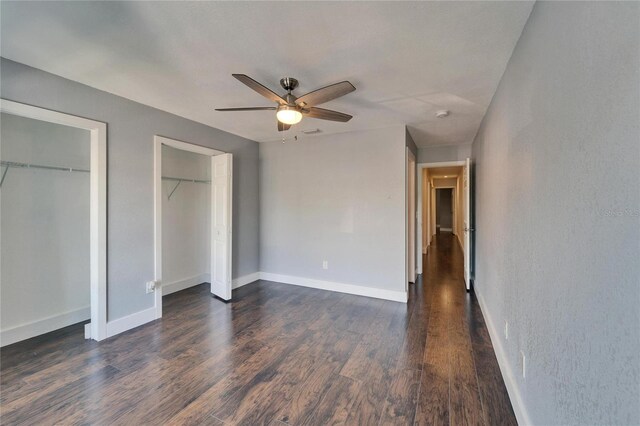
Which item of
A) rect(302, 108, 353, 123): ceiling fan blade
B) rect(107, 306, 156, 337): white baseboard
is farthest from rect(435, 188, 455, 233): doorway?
rect(107, 306, 156, 337): white baseboard

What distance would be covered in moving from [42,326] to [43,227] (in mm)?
1027

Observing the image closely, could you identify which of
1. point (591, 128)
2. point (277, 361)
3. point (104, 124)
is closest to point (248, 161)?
point (104, 124)

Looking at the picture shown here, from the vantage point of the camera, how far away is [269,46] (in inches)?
73.0

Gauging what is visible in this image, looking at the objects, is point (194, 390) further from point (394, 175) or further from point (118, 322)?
point (394, 175)

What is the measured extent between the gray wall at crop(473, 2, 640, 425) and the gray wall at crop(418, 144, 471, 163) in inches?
123

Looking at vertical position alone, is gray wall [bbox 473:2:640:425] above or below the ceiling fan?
below

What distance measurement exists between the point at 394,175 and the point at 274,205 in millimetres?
2116

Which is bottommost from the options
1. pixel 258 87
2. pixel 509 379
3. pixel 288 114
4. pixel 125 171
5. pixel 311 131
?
pixel 509 379

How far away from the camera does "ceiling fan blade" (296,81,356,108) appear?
6.52ft

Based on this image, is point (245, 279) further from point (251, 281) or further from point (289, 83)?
point (289, 83)

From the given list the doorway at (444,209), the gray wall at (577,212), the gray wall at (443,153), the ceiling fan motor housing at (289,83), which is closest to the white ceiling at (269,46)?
the ceiling fan motor housing at (289,83)

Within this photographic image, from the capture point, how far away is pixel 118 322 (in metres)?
2.79

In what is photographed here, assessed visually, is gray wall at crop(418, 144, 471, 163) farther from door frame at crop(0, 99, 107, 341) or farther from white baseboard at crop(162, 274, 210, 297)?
door frame at crop(0, 99, 107, 341)

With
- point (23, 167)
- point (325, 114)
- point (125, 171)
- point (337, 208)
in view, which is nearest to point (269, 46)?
point (325, 114)
